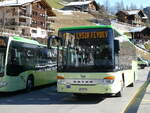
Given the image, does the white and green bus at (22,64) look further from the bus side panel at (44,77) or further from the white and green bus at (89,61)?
the white and green bus at (89,61)

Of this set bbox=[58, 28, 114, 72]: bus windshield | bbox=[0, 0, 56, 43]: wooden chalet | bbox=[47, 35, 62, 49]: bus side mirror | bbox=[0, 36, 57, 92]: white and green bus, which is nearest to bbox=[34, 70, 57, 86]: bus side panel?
bbox=[0, 36, 57, 92]: white and green bus

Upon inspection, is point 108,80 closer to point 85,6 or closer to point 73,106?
point 73,106

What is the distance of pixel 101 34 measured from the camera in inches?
531

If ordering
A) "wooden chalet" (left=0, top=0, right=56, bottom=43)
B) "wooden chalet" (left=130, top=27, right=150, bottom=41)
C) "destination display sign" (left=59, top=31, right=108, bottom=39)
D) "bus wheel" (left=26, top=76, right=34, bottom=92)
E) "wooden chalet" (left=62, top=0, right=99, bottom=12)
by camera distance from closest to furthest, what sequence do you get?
"destination display sign" (left=59, top=31, right=108, bottom=39)
"bus wheel" (left=26, top=76, right=34, bottom=92)
"wooden chalet" (left=0, top=0, right=56, bottom=43)
"wooden chalet" (left=130, top=27, right=150, bottom=41)
"wooden chalet" (left=62, top=0, right=99, bottom=12)

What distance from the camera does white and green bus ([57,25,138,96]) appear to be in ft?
43.2

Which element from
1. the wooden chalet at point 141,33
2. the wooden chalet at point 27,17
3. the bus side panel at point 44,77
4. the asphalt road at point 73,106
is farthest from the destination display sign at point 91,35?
the wooden chalet at point 141,33

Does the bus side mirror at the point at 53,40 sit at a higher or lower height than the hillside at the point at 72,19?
lower

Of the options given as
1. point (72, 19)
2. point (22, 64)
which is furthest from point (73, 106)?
point (72, 19)

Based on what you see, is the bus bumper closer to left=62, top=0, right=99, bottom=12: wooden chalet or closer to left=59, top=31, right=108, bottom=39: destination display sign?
left=59, top=31, right=108, bottom=39: destination display sign

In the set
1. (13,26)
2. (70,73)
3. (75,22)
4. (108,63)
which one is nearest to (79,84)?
(70,73)

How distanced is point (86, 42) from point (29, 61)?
573 cm

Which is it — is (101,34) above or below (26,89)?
above

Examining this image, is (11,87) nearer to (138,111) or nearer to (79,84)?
(79,84)

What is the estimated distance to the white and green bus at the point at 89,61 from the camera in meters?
13.2
